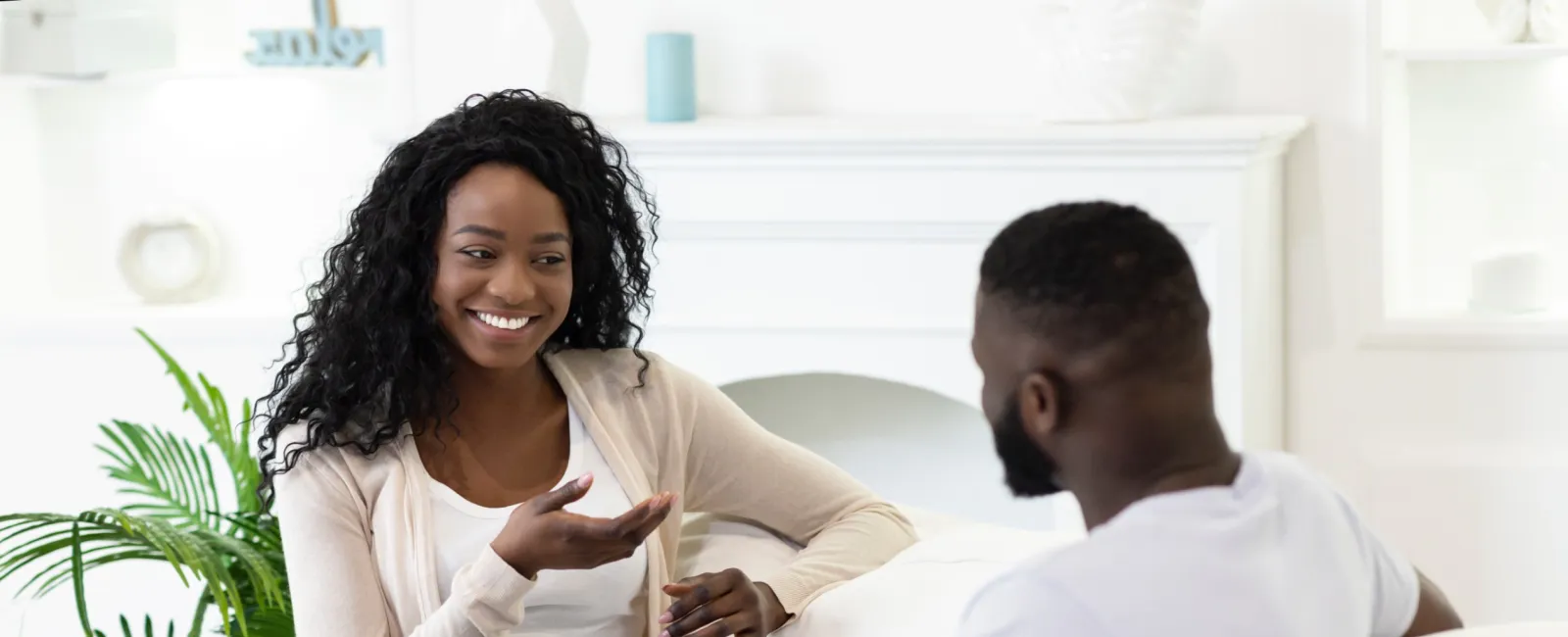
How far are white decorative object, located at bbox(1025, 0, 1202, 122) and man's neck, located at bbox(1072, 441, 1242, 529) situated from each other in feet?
5.26

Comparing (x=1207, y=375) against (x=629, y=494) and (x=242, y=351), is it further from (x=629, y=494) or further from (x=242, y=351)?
(x=242, y=351)

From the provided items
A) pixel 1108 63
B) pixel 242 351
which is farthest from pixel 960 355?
pixel 242 351

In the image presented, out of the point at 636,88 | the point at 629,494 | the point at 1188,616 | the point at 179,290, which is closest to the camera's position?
the point at 1188,616

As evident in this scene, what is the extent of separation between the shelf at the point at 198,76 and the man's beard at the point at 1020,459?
90.2 inches

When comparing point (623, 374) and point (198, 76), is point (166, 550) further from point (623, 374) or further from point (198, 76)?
point (198, 76)

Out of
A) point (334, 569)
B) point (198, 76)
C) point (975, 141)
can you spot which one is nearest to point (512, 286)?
point (334, 569)

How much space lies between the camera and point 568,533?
1.41 metres

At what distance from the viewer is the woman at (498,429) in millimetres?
1558

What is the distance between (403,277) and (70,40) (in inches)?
71.9

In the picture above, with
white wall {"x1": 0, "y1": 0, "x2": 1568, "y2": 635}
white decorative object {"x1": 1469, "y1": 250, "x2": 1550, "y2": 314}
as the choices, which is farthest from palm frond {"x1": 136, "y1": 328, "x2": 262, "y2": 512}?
white decorative object {"x1": 1469, "y1": 250, "x2": 1550, "y2": 314}

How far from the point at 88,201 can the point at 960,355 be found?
1826 millimetres

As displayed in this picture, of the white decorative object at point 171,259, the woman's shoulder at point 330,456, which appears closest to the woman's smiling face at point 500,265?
the woman's shoulder at point 330,456

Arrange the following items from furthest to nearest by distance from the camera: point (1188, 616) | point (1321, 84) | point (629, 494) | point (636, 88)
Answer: point (636, 88) → point (1321, 84) → point (629, 494) → point (1188, 616)

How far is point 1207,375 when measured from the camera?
922 mm
